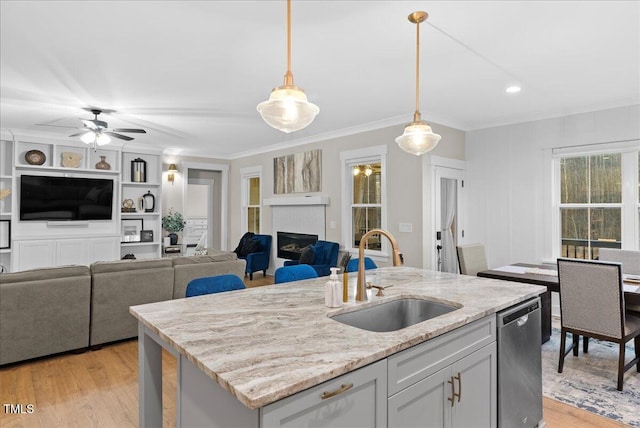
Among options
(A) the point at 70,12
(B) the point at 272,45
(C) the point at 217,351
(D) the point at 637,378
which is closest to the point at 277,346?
(C) the point at 217,351

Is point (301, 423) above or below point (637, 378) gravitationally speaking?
above

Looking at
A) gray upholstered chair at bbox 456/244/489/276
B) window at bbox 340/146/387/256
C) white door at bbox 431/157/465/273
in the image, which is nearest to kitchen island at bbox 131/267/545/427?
gray upholstered chair at bbox 456/244/489/276

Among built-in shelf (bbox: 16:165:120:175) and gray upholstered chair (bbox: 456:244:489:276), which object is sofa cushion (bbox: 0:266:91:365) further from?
gray upholstered chair (bbox: 456:244:489:276)

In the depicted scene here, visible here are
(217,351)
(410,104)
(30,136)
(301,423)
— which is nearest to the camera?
(301,423)

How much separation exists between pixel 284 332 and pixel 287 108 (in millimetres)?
1118

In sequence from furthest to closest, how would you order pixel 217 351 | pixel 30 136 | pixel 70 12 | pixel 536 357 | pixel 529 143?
pixel 30 136 → pixel 529 143 → pixel 70 12 → pixel 536 357 → pixel 217 351

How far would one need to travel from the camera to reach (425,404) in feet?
4.89

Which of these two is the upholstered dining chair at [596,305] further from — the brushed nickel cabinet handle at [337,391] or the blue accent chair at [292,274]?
the brushed nickel cabinet handle at [337,391]

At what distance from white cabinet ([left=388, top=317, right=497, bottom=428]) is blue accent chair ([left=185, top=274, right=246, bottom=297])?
133cm

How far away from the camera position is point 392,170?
497cm

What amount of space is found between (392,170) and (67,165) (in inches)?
215

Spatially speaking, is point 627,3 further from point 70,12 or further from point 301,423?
point 70,12

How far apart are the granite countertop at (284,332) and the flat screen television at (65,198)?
5.53 m

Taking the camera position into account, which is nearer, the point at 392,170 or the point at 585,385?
the point at 585,385
